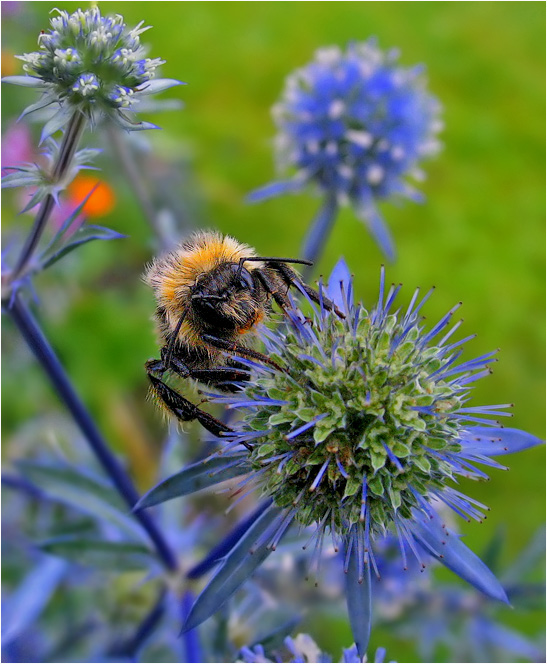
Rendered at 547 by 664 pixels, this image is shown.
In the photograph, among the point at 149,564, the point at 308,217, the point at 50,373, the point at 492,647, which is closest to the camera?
the point at 50,373

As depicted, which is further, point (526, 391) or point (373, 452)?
point (526, 391)

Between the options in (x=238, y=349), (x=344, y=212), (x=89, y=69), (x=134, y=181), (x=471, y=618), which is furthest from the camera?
(x=344, y=212)

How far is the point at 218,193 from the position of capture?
2332 millimetres

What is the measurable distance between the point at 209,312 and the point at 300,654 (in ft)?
1.46

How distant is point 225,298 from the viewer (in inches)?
31.8

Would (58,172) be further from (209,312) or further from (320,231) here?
(320,231)

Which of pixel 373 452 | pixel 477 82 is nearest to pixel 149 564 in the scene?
pixel 373 452

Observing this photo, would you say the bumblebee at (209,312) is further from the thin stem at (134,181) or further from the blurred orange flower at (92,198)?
the blurred orange flower at (92,198)

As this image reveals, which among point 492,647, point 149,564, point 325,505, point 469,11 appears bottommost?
point 149,564

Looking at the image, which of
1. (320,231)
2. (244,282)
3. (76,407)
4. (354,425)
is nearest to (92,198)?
(320,231)

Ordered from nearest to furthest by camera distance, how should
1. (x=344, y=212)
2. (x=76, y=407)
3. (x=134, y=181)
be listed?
(x=76, y=407) → (x=134, y=181) → (x=344, y=212)

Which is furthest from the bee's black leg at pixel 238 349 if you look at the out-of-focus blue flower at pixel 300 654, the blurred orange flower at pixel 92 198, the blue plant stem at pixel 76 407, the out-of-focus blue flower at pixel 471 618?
the blurred orange flower at pixel 92 198

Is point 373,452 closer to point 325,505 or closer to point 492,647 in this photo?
point 325,505

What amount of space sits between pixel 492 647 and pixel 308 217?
1.42 m
